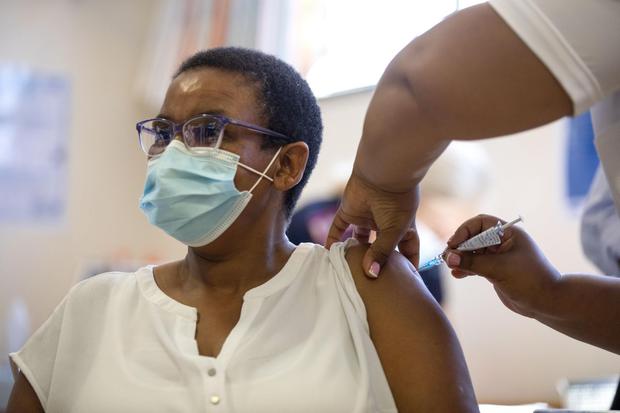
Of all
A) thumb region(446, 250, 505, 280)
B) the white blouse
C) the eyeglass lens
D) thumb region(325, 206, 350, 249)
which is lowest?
the white blouse

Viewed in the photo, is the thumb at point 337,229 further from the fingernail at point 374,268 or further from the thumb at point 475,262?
the thumb at point 475,262

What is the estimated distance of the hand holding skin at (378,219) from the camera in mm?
1269

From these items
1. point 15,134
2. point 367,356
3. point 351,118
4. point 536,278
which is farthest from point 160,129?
point 15,134

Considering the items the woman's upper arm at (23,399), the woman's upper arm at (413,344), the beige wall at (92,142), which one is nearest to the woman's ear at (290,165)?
the woman's upper arm at (413,344)

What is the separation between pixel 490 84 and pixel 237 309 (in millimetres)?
726

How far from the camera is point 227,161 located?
1.50 meters

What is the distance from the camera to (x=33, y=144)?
490 cm

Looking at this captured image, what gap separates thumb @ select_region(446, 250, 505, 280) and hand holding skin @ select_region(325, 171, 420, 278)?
0.10 m

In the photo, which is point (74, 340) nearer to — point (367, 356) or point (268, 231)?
point (268, 231)

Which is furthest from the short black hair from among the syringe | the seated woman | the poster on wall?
the poster on wall

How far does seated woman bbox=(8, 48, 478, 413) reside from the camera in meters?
1.31

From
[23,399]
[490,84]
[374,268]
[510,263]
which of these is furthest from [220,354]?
[490,84]

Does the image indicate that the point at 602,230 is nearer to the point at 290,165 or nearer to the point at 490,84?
the point at 290,165

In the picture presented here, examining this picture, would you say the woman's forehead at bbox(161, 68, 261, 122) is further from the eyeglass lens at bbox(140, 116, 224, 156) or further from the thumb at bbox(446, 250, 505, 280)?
the thumb at bbox(446, 250, 505, 280)
